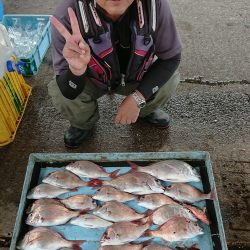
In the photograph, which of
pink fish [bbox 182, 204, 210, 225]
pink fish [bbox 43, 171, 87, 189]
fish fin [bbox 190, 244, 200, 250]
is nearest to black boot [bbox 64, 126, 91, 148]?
pink fish [bbox 43, 171, 87, 189]

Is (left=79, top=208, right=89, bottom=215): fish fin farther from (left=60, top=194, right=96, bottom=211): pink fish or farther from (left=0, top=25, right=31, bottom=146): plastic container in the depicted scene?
(left=0, top=25, right=31, bottom=146): plastic container

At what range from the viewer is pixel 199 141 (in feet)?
9.17

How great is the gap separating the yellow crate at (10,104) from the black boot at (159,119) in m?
1.06

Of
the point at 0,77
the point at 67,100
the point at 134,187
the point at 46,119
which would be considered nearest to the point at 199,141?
the point at 134,187

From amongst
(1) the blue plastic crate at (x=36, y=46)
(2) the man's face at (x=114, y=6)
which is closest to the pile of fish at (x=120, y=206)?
(2) the man's face at (x=114, y=6)

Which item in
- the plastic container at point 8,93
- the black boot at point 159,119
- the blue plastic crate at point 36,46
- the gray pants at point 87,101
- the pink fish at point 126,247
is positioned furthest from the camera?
the blue plastic crate at point 36,46

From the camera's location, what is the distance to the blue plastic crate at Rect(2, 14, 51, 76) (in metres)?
3.23

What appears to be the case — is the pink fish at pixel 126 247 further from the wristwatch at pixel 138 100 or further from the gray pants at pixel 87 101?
the gray pants at pixel 87 101

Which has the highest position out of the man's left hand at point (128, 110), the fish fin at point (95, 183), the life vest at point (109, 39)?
the life vest at point (109, 39)

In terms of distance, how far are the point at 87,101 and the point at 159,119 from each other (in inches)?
24.7

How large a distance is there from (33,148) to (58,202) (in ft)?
2.47

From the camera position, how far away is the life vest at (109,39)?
2.06 m

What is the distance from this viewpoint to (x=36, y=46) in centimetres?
325

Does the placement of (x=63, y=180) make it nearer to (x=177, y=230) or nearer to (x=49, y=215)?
(x=49, y=215)
